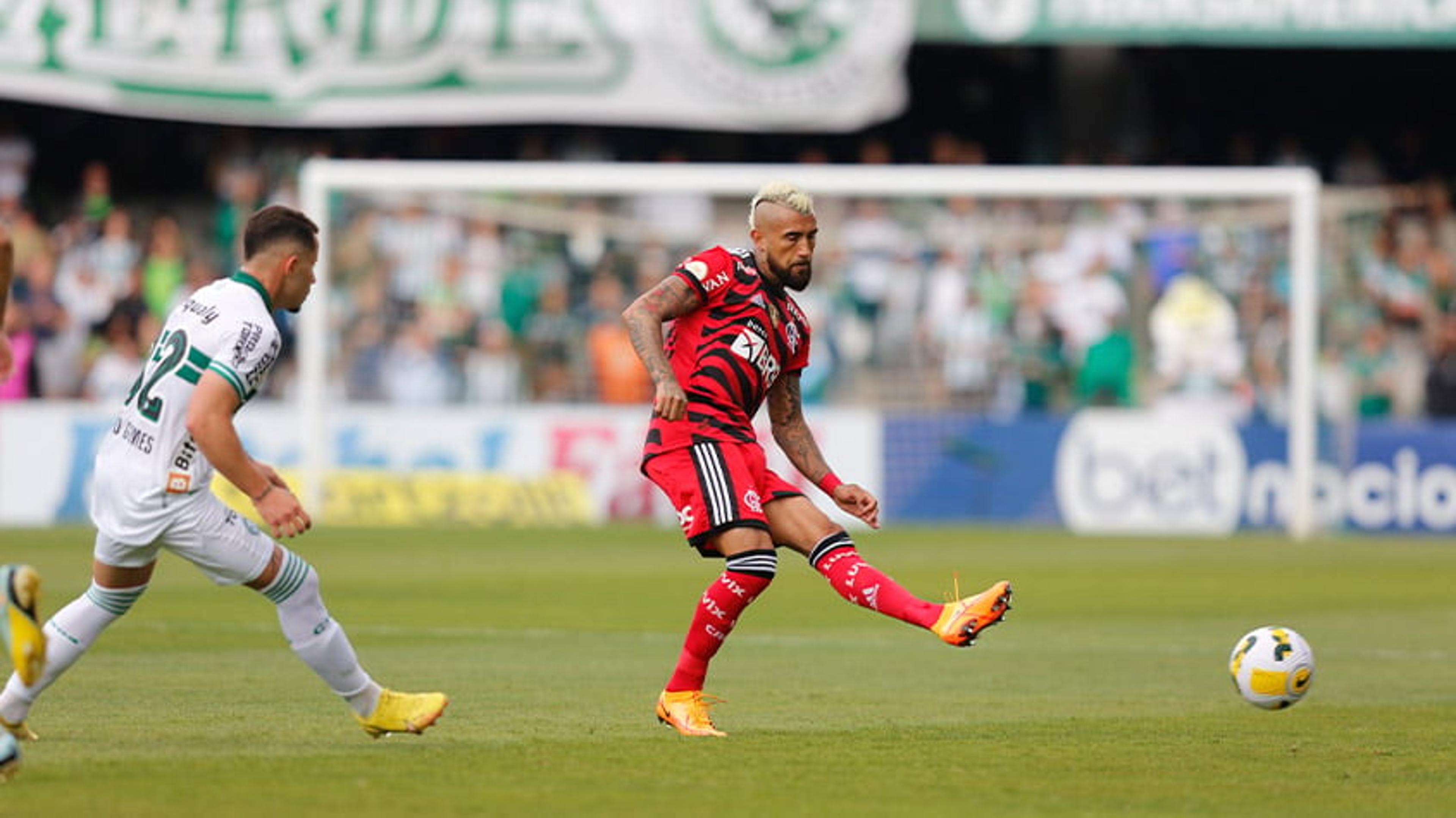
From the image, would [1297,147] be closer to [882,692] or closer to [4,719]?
[882,692]

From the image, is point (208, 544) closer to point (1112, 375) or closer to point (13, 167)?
point (1112, 375)

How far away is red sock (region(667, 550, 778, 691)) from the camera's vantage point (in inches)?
358

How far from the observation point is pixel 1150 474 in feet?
Answer: 81.4

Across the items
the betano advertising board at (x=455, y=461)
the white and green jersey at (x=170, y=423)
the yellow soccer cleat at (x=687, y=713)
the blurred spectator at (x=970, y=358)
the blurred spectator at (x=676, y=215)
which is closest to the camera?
the white and green jersey at (x=170, y=423)

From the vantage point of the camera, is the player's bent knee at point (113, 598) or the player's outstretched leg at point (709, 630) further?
the player's outstretched leg at point (709, 630)

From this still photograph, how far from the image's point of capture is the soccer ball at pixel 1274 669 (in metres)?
9.74

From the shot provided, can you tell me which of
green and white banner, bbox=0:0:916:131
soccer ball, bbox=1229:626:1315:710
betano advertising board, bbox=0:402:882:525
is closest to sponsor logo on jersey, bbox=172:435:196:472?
soccer ball, bbox=1229:626:1315:710

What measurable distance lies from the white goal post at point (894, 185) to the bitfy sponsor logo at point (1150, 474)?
0.78 m

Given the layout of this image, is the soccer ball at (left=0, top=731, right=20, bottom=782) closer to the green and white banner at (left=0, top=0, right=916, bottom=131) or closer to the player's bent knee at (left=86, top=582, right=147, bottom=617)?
the player's bent knee at (left=86, top=582, right=147, bottom=617)

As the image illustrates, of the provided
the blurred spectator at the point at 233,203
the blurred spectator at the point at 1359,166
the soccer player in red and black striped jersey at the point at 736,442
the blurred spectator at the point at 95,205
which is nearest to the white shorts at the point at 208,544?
the soccer player in red and black striped jersey at the point at 736,442

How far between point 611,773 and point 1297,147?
2642 cm

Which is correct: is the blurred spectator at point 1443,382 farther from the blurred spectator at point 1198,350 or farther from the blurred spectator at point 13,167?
Result: the blurred spectator at point 13,167

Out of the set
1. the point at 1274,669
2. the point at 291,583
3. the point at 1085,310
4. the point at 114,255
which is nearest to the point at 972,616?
the point at 1274,669

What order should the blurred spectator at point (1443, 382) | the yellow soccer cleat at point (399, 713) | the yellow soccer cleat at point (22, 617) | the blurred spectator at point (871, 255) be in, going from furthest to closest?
the blurred spectator at point (1443, 382) < the blurred spectator at point (871, 255) < the yellow soccer cleat at point (399, 713) < the yellow soccer cleat at point (22, 617)
